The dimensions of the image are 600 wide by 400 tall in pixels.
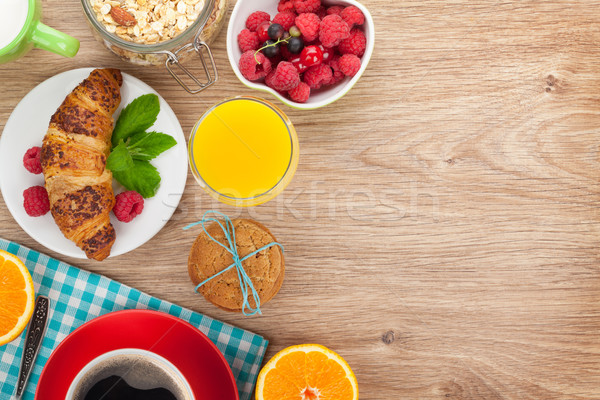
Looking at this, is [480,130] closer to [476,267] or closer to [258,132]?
[476,267]

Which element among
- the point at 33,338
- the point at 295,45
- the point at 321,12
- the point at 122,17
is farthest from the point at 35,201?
the point at 321,12

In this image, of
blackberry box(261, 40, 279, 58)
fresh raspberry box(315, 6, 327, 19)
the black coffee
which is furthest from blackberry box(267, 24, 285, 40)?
the black coffee

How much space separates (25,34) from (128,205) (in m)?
0.43

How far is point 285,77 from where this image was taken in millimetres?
1040

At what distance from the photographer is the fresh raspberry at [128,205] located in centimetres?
114

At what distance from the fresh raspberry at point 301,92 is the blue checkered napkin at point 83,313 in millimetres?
598

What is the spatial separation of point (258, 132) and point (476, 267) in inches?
26.5

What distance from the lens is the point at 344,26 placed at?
1.05 meters

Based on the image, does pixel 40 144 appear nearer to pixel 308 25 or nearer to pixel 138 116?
pixel 138 116

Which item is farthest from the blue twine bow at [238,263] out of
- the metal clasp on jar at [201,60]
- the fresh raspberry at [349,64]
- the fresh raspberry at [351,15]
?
the fresh raspberry at [351,15]

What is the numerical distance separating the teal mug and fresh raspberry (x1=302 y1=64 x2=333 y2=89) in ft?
1.68

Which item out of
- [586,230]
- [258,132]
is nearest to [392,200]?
[258,132]

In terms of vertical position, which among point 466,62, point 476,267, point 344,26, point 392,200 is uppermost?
point 344,26

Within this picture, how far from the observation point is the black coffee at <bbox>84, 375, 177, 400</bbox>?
114cm
